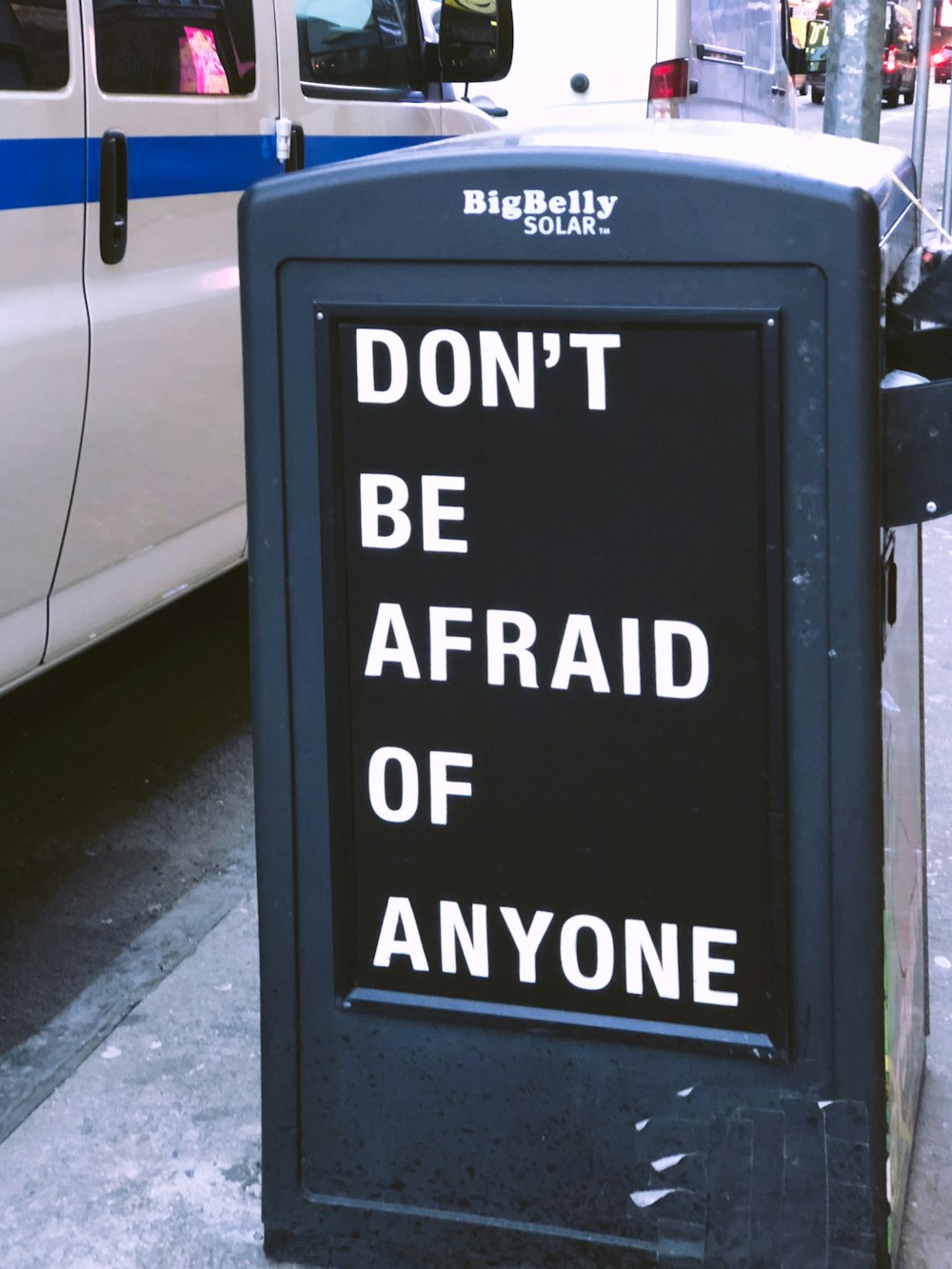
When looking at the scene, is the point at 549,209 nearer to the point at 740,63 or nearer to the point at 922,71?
the point at 922,71

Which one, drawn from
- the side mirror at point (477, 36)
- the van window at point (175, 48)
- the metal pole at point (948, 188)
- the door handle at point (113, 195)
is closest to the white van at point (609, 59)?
the metal pole at point (948, 188)

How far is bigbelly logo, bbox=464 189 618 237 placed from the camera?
1947mm

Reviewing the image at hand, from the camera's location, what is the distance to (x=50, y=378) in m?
3.47

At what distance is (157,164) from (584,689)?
87.7 inches

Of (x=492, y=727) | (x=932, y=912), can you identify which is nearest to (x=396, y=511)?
(x=492, y=727)

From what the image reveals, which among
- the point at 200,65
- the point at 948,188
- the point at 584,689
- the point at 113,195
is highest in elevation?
the point at 200,65

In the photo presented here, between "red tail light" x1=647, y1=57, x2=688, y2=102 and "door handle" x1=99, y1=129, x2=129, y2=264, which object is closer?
"door handle" x1=99, y1=129, x2=129, y2=264

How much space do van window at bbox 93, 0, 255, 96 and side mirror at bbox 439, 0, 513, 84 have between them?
0.82m

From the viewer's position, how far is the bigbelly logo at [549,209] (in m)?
1.95

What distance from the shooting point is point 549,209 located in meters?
1.96

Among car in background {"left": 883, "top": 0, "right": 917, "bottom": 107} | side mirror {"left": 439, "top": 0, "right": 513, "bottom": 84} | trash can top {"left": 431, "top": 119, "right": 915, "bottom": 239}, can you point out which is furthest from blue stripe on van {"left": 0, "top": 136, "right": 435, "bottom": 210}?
car in background {"left": 883, "top": 0, "right": 917, "bottom": 107}

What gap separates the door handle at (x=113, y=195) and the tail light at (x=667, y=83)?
5173mm

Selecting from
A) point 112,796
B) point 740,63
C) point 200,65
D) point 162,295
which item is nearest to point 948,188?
point 740,63

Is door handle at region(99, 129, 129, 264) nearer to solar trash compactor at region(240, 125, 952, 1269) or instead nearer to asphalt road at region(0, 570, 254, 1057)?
asphalt road at region(0, 570, 254, 1057)
